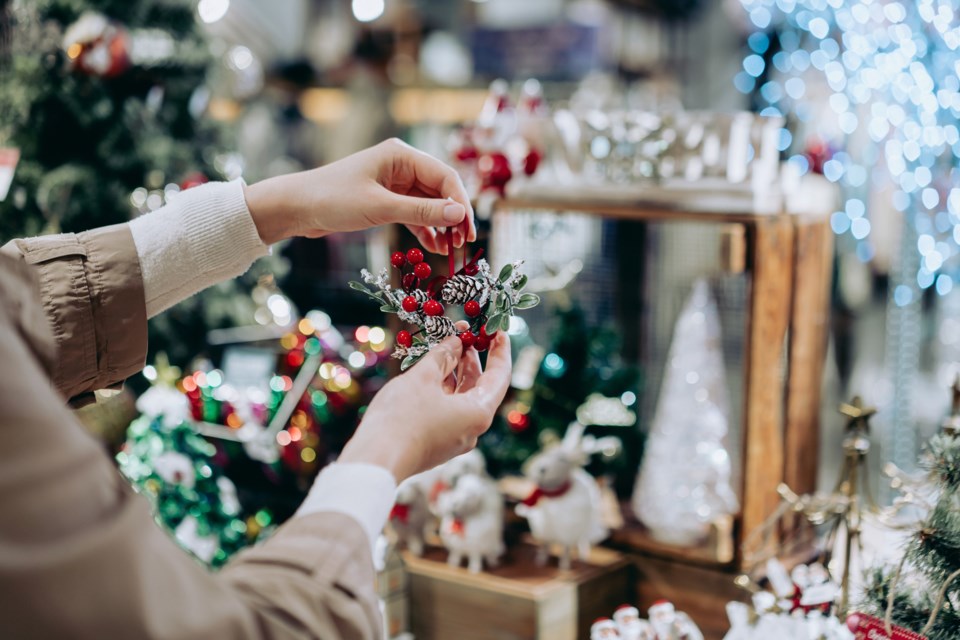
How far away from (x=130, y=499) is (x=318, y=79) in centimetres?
578

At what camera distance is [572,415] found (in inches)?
77.1

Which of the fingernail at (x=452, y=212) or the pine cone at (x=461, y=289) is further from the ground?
the fingernail at (x=452, y=212)

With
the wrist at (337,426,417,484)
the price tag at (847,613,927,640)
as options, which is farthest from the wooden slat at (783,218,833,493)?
the wrist at (337,426,417,484)

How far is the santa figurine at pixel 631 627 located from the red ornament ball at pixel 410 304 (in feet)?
2.21

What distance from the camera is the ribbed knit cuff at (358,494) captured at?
29.1 inches

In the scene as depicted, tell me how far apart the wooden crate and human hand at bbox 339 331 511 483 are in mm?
913

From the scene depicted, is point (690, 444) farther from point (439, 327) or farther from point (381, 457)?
point (381, 457)

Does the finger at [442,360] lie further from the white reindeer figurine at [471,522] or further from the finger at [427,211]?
the white reindeer figurine at [471,522]

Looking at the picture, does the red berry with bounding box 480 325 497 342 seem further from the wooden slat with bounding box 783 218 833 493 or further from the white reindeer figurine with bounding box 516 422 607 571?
the wooden slat with bounding box 783 218 833 493

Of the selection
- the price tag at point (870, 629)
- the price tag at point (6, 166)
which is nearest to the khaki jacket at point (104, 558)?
the price tag at point (870, 629)

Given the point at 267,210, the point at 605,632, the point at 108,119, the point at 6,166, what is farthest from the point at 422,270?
the point at 108,119

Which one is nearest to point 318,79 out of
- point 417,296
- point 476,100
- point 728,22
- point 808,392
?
point 476,100

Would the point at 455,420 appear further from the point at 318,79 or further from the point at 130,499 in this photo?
the point at 318,79

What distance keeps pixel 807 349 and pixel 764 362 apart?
166 mm
